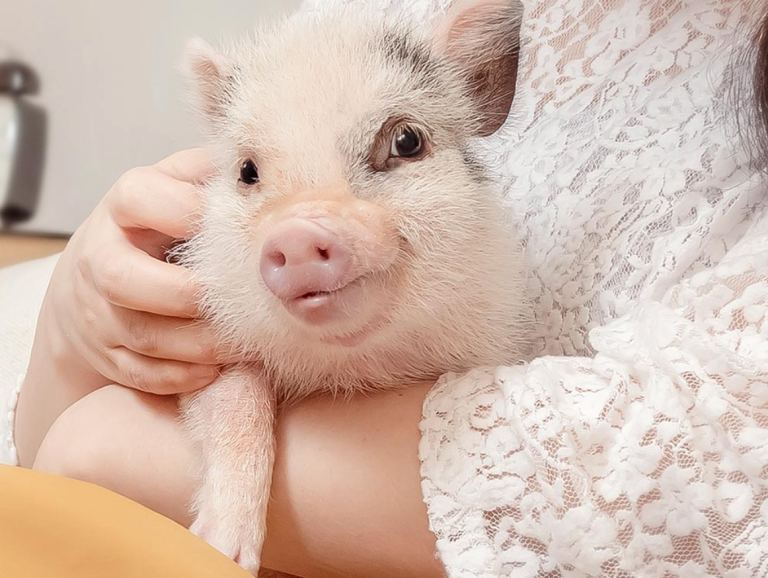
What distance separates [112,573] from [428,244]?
39 cm

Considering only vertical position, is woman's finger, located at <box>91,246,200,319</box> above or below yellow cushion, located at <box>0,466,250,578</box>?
above

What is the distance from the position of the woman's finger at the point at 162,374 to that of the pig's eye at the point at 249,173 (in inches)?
8.6

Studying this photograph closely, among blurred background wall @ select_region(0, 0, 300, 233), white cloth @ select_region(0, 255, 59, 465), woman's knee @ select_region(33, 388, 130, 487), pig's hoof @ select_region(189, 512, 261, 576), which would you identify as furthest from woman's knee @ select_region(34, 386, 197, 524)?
blurred background wall @ select_region(0, 0, 300, 233)

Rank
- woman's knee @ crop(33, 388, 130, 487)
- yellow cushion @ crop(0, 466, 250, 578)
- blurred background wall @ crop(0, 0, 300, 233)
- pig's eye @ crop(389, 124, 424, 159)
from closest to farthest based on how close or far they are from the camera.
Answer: yellow cushion @ crop(0, 466, 250, 578) → pig's eye @ crop(389, 124, 424, 159) → woman's knee @ crop(33, 388, 130, 487) → blurred background wall @ crop(0, 0, 300, 233)

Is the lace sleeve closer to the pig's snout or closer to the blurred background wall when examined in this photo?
the pig's snout

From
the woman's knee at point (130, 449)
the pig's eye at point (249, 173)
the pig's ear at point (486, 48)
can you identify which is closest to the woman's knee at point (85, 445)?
the woman's knee at point (130, 449)

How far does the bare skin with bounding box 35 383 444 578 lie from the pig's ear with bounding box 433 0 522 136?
35 cm

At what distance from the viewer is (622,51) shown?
0.94 meters

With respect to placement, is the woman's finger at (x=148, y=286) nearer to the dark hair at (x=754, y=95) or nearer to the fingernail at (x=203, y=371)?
the fingernail at (x=203, y=371)

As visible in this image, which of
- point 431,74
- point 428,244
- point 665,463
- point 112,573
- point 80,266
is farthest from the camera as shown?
point 80,266

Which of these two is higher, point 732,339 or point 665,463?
point 732,339

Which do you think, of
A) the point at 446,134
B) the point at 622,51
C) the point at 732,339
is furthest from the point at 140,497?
the point at 622,51

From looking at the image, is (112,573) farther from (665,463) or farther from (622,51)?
(622,51)

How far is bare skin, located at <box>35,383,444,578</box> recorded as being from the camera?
2.18ft
